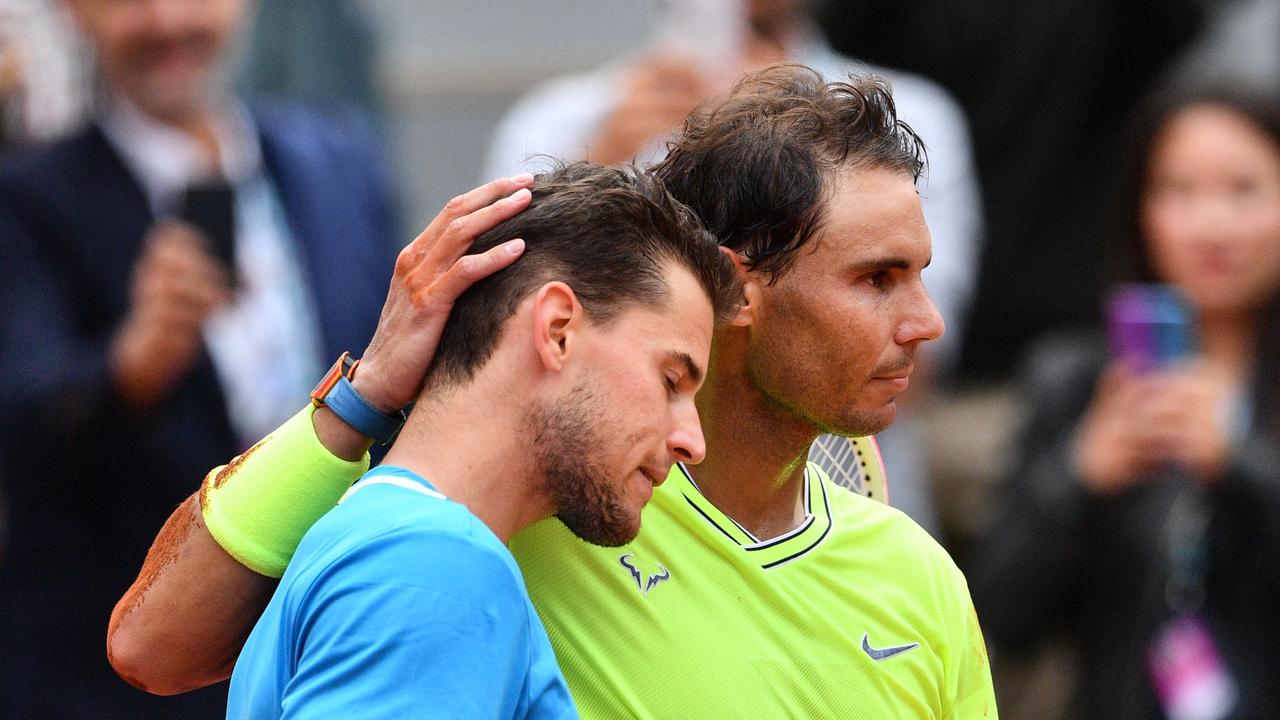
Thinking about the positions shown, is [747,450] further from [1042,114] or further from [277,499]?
[1042,114]

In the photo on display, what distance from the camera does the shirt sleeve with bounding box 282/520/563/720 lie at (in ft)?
6.93

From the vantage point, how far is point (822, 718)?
260 centimetres

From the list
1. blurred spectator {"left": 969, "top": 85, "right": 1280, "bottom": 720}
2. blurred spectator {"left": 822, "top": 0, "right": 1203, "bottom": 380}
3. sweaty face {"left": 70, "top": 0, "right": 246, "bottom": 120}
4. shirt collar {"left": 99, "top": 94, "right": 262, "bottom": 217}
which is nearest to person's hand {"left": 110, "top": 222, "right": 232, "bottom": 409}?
shirt collar {"left": 99, "top": 94, "right": 262, "bottom": 217}

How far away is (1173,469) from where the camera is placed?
4.99 metres

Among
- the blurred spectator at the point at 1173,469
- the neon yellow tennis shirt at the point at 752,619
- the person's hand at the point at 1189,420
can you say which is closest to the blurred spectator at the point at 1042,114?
the blurred spectator at the point at 1173,469

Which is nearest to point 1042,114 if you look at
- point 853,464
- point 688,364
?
point 853,464

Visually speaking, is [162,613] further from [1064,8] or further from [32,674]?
[1064,8]

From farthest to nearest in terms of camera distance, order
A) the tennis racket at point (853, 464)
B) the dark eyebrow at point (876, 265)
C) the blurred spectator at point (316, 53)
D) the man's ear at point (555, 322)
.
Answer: the blurred spectator at point (316, 53)
the tennis racket at point (853, 464)
the dark eyebrow at point (876, 265)
the man's ear at point (555, 322)

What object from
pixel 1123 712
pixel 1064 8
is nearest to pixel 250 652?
pixel 1123 712

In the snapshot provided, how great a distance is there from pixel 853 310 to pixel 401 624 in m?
0.84

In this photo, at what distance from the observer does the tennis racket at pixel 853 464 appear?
10.0 feet

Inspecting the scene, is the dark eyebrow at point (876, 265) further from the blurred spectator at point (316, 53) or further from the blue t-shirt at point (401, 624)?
the blurred spectator at point (316, 53)

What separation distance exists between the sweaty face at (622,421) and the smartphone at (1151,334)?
275 centimetres

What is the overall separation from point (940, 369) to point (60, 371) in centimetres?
317
